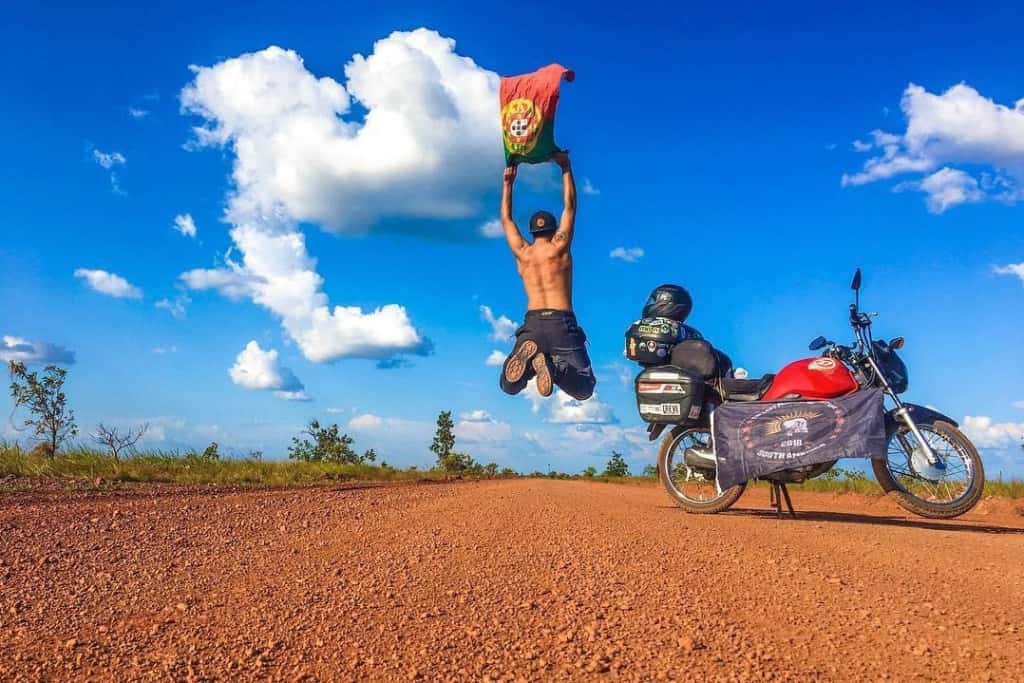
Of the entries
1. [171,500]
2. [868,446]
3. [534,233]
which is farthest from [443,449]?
[868,446]

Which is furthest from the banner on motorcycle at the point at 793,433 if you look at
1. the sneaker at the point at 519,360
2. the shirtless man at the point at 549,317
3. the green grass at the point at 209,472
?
the green grass at the point at 209,472

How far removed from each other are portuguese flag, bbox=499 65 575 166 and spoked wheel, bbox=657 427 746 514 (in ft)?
12.1

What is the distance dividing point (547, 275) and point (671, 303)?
1632 mm

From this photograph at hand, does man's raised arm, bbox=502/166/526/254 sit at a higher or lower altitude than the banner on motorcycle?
higher

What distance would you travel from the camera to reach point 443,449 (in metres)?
14.1

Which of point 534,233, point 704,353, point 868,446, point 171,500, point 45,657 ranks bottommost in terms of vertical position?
point 45,657

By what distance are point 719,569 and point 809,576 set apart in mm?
499

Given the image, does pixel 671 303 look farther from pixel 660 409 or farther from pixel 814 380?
pixel 814 380

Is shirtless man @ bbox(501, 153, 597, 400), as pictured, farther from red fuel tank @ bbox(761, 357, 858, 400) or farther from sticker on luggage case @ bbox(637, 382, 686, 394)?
red fuel tank @ bbox(761, 357, 858, 400)

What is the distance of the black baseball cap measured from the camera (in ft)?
29.8

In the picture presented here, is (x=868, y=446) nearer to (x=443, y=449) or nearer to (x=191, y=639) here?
(x=191, y=639)

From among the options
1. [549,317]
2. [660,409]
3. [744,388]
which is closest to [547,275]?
[549,317]

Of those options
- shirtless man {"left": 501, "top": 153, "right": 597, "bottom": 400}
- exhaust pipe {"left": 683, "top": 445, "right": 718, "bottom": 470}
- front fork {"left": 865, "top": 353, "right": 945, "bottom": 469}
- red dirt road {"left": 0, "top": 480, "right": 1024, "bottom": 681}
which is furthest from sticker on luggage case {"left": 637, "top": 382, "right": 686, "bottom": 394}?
front fork {"left": 865, "top": 353, "right": 945, "bottom": 469}

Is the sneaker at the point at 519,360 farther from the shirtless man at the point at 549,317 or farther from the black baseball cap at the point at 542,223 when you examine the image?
the black baseball cap at the point at 542,223
